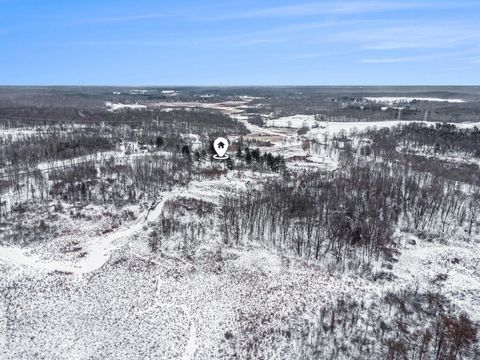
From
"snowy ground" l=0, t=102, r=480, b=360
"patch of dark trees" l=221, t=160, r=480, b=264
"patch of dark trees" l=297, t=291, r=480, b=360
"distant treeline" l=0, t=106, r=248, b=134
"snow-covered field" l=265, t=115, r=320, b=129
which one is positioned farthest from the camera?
"snow-covered field" l=265, t=115, r=320, b=129

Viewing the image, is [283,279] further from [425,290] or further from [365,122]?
[365,122]

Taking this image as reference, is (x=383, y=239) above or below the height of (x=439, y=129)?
below

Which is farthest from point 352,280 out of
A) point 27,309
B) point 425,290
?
point 27,309

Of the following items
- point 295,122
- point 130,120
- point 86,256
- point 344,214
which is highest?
point 130,120

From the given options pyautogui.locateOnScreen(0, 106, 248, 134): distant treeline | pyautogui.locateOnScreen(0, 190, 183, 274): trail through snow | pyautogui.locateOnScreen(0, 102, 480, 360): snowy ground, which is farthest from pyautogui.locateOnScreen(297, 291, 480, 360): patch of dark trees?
pyautogui.locateOnScreen(0, 106, 248, 134): distant treeline

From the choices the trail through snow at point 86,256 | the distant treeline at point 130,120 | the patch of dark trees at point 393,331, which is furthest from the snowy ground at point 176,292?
the distant treeline at point 130,120

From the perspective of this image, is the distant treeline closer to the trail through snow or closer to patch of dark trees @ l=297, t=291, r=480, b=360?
the trail through snow

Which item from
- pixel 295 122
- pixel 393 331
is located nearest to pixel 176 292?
pixel 393 331

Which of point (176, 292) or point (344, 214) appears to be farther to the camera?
point (344, 214)

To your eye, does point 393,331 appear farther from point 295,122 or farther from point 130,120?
point 295,122

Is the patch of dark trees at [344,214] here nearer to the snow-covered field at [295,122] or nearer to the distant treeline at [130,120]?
the distant treeline at [130,120]

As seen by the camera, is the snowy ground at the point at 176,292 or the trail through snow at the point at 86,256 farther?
the trail through snow at the point at 86,256
